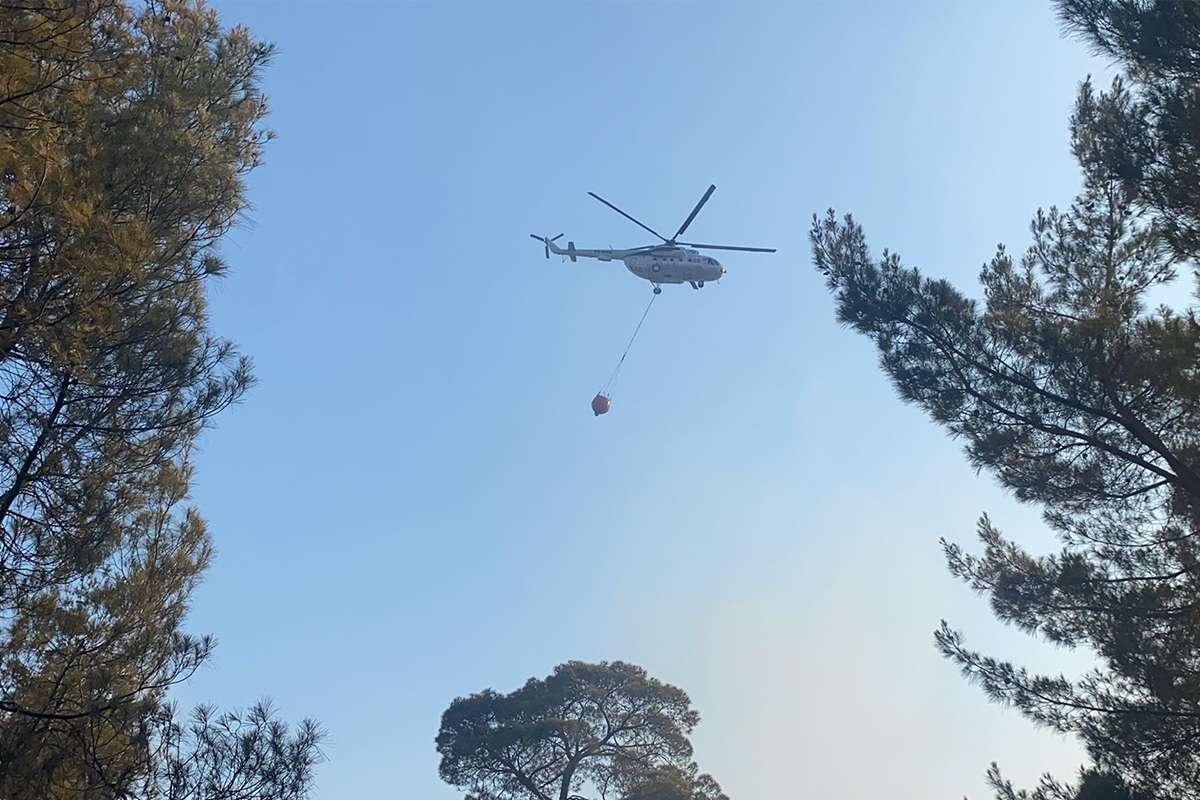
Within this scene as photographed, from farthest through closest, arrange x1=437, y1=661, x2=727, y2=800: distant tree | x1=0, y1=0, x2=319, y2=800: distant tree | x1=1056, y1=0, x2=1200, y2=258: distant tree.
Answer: x1=437, y1=661, x2=727, y2=800: distant tree, x1=1056, y1=0, x2=1200, y2=258: distant tree, x1=0, y1=0, x2=319, y2=800: distant tree

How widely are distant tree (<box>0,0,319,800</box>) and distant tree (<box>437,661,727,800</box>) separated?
1912 centimetres

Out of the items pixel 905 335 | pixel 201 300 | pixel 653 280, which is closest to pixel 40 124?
pixel 201 300

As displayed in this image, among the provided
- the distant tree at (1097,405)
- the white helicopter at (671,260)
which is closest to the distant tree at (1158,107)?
the distant tree at (1097,405)

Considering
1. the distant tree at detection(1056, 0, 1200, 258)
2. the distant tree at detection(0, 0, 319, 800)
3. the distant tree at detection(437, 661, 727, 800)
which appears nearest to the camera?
the distant tree at detection(0, 0, 319, 800)

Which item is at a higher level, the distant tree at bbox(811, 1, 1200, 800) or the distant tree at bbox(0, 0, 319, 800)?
the distant tree at bbox(811, 1, 1200, 800)

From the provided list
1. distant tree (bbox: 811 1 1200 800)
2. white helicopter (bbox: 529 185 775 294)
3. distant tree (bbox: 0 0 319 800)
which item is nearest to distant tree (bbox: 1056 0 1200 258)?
distant tree (bbox: 811 1 1200 800)

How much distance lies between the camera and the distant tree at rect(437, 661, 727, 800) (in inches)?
965

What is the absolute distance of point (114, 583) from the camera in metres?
6.38

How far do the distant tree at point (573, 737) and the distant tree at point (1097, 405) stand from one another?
646 inches

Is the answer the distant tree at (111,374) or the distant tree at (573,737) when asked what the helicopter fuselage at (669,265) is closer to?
the distant tree at (573,737)

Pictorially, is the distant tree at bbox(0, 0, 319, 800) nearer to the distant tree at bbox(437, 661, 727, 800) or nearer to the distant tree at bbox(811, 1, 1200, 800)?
the distant tree at bbox(811, 1, 1200, 800)

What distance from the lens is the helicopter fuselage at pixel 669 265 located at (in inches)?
1000

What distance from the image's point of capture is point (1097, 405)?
26.7 feet

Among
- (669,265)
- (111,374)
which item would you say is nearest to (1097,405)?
(111,374)
